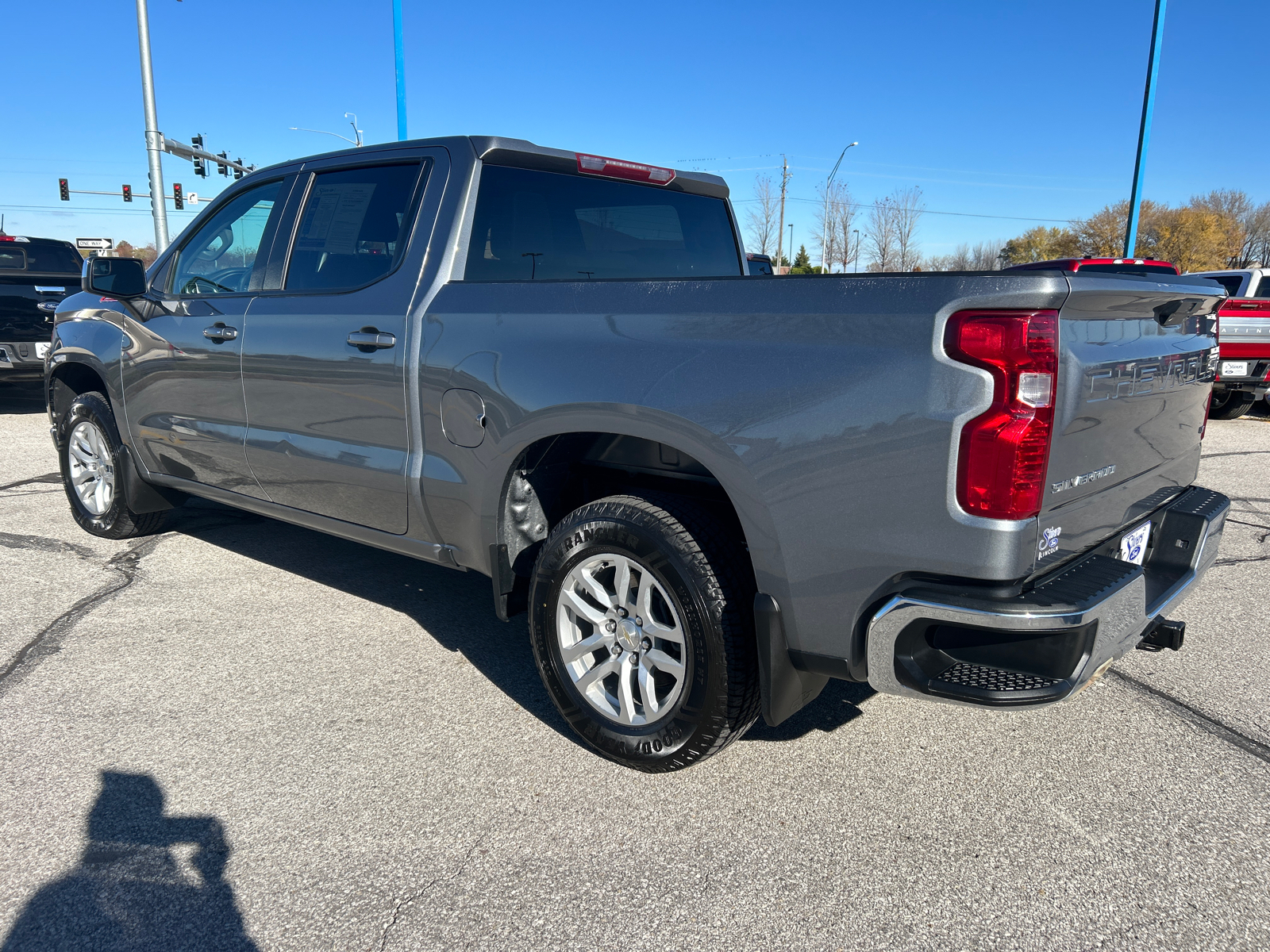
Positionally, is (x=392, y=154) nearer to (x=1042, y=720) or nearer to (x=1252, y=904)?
(x=1042, y=720)

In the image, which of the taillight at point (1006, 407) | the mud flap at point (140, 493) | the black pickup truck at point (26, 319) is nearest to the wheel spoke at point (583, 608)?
the taillight at point (1006, 407)

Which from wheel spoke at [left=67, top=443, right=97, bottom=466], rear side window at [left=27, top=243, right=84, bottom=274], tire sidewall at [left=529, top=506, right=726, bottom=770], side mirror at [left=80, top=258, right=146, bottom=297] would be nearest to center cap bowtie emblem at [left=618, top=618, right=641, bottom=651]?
tire sidewall at [left=529, top=506, right=726, bottom=770]

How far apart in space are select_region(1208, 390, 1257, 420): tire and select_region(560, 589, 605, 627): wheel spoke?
1176 centimetres

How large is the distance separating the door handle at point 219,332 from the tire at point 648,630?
1987 mm

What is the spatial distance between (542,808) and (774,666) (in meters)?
0.83

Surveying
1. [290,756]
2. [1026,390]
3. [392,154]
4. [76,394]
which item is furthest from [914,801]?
[76,394]

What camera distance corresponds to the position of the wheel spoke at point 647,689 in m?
2.80

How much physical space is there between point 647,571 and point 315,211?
2311mm

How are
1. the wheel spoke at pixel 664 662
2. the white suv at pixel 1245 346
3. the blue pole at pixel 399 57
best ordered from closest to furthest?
the wheel spoke at pixel 664 662 → the white suv at pixel 1245 346 → the blue pole at pixel 399 57

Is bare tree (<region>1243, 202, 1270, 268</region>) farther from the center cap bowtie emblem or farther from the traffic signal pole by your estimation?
the center cap bowtie emblem

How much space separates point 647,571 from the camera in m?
2.72

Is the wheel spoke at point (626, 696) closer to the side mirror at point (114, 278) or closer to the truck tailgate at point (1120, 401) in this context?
the truck tailgate at point (1120, 401)

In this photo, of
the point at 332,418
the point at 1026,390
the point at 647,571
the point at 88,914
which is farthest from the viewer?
the point at 332,418

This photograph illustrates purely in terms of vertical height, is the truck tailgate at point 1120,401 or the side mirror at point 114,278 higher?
the side mirror at point 114,278
